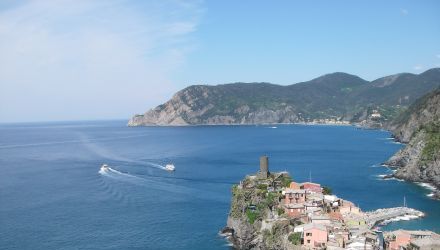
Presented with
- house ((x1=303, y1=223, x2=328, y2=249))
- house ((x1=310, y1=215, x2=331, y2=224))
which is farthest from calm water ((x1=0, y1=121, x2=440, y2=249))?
house ((x1=303, y1=223, x2=328, y2=249))

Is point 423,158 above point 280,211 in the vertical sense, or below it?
above

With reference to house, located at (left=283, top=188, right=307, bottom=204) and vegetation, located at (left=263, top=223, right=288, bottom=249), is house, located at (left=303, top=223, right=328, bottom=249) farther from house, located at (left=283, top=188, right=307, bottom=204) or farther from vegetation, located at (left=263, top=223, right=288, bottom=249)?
house, located at (left=283, top=188, right=307, bottom=204)

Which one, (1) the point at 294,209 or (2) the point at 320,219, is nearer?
(2) the point at 320,219

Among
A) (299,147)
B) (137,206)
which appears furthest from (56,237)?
(299,147)

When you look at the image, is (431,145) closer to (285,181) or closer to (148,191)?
(285,181)

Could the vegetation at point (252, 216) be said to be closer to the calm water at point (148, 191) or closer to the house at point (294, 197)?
the house at point (294, 197)

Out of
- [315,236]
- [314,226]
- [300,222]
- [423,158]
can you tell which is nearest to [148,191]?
[300,222]
